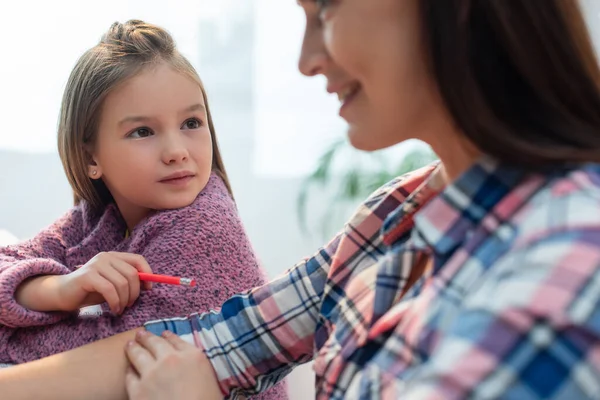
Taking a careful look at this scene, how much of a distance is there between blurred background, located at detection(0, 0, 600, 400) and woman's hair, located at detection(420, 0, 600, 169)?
1658 mm

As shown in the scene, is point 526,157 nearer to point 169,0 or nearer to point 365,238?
point 365,238

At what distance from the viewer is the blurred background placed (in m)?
2.44

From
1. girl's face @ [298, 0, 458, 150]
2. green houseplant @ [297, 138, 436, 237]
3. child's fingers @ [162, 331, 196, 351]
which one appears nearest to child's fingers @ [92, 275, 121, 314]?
child's fingers @ [162, 331, 196, 351]

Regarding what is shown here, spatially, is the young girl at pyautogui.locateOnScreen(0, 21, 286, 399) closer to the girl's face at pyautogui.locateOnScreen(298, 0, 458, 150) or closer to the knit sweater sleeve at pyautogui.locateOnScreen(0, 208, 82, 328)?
the knit sweater sleeve at pyautogui.locateOnScreen(0, 208, 82, 328)

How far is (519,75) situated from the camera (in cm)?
67

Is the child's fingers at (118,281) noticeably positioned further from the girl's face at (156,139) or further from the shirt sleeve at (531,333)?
the shirt sleeve at (531,333)

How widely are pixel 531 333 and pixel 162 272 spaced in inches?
28.1

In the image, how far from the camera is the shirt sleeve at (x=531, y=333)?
53 centimetres

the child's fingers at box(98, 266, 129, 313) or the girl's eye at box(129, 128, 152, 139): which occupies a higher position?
the girl's eye at box(129, 128, 152, 139)

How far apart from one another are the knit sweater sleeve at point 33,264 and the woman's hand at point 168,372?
0.23 m

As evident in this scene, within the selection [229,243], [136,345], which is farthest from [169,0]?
[136,345]

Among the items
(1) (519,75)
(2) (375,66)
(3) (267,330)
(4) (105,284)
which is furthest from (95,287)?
(1) (519,75)

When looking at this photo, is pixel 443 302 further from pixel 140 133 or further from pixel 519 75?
pixel 140 133

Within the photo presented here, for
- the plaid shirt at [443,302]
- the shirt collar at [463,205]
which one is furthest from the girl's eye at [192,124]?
the shirt collar at [463,205]
